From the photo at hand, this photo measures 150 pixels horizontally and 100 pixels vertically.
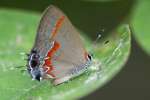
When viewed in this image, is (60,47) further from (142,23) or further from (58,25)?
(142,23)

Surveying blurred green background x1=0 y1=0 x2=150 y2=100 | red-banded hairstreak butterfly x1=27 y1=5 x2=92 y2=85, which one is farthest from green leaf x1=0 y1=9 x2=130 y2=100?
blurred green background x1=0 y1=0 x2=150 y2=100

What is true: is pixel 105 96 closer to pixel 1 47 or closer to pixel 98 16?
pixel 98 16

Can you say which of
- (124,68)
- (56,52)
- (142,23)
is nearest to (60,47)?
(56,52)

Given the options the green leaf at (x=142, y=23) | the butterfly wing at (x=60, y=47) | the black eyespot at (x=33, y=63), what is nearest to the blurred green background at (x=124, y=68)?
the green leaf at (x=142, y=23)

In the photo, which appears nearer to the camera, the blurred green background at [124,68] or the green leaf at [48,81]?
the green leaf at [48,81]

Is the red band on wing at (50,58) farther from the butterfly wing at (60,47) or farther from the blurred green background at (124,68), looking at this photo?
the blurred green background at (124,68)

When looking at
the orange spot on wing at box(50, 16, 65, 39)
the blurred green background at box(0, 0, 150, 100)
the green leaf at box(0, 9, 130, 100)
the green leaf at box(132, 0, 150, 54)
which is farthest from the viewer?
the blurred green background at box(0, 0, 150, 100)

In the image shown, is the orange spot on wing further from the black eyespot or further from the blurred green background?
the blurred green background

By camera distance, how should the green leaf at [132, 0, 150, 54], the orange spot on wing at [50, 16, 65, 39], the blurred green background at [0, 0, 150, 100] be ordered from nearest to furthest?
the orange spot on wing at [50, 16, 65, 39]
the green leaf at [132, 0, 150, 54]
the blurred green background at [0, 0, 150, 100]
